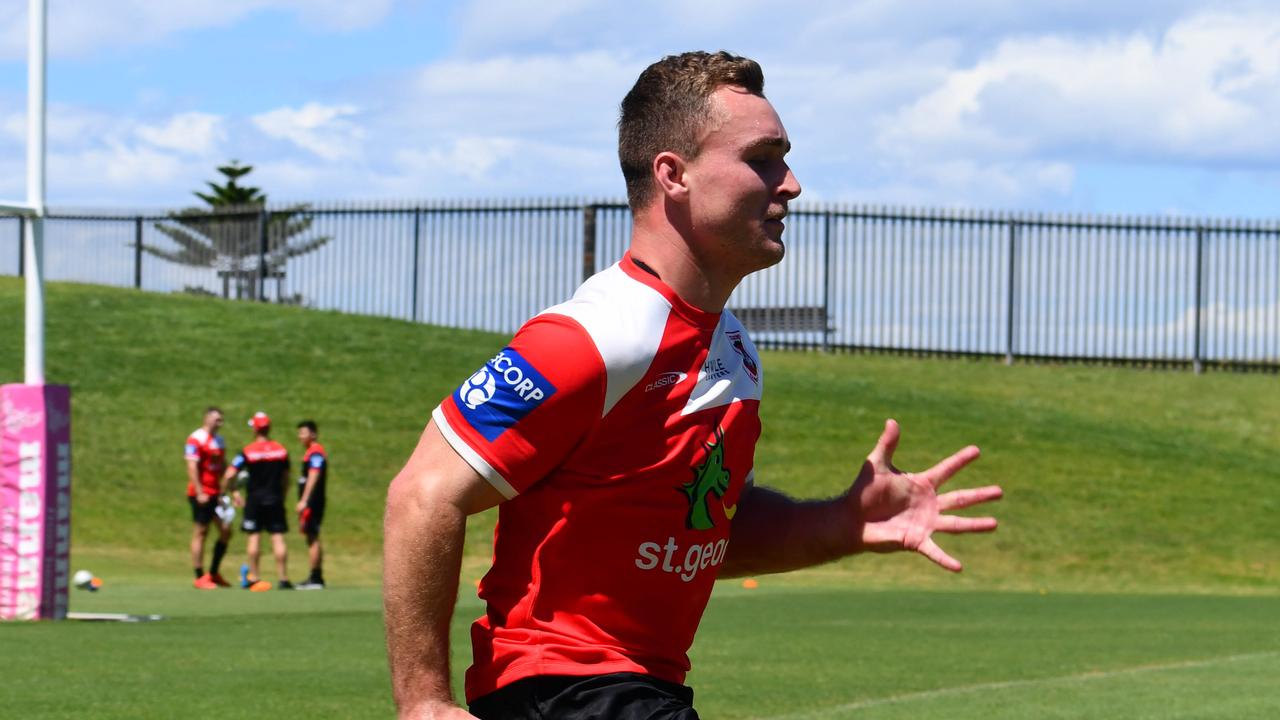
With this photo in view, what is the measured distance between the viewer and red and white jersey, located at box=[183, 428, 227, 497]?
1994cm

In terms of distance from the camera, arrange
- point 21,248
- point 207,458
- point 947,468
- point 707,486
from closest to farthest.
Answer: point 707,486
point 947,468
point 207,458
point 21,248

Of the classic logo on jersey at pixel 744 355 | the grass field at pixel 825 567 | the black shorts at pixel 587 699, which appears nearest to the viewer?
the black shorts at pixel 587 699

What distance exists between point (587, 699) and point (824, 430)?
25.6 m

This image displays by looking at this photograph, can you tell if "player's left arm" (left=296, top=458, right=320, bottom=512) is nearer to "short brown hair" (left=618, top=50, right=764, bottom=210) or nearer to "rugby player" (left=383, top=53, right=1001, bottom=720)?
"rugby player" (left=383, top=53, right=1001, bottom=720)

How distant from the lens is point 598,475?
10.6ft

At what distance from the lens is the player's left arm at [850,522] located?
3.94 m

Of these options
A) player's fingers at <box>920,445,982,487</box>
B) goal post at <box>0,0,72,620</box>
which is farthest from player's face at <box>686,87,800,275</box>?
goal post at <box>0,0,72,620</box>

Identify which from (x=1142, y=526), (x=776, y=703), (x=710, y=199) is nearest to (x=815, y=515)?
(x=710, y=199)

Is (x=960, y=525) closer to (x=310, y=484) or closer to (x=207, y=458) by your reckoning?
(x=310, y=484)

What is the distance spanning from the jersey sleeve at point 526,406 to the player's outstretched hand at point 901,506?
1.02 metres

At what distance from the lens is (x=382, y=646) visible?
1222cm

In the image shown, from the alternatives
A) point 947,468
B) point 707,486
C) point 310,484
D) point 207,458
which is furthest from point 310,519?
point 707,486

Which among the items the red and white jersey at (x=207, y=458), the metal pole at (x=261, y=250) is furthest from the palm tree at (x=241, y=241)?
the red and white jersey at (x=207, y=458)

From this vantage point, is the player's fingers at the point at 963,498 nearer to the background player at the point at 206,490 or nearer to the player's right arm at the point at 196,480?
the background player at the point at 206,490
